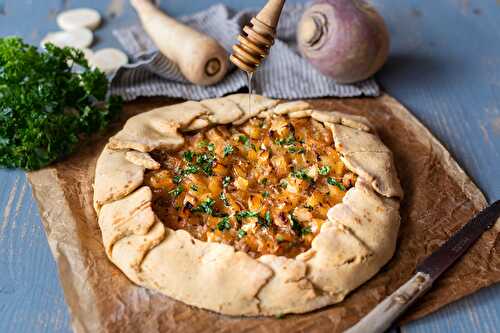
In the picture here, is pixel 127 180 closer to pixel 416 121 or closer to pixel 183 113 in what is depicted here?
pixel 183 113

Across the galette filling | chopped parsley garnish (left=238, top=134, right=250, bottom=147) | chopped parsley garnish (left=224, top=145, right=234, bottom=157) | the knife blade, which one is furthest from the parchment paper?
chopped parsley garnish (left=238, top=134, right=250, bottom=147)

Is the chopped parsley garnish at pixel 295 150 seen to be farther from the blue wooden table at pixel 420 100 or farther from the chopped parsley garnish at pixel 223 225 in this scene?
the blue wooden table at pixel 420 100

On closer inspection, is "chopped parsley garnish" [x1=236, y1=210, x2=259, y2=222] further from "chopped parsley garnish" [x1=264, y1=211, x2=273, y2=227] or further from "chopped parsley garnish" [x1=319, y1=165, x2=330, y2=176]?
"chopped parsley garnish" [x1=319, y1=165, x2=330, y2=176]

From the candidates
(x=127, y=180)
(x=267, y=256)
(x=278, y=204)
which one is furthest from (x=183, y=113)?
(x=267, y=256)

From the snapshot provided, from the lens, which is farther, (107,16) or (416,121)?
(107,16)

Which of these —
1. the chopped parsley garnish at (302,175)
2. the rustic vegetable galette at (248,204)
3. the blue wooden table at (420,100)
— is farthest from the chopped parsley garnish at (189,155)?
the blue wooden table at (420,100)

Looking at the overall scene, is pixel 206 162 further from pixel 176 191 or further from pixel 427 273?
pixel 427 273

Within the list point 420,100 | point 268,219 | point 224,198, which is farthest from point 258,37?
point 420,100
